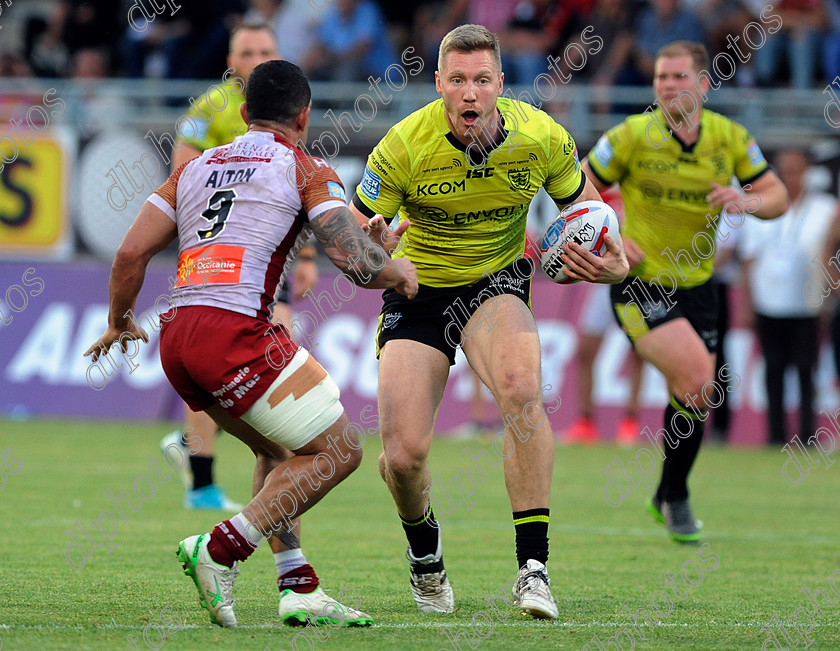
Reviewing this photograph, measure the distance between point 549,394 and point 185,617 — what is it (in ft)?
30.9

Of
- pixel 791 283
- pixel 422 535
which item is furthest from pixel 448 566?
pixel 791 283

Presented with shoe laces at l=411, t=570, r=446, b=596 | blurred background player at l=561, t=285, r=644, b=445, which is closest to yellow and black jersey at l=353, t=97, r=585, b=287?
shoe laces at l=411, t=570, r=446, b=596

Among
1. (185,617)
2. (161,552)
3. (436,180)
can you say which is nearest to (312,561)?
(161,552)

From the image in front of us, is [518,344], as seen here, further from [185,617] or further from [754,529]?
[754,529]

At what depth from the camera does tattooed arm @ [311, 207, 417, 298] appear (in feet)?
16.4

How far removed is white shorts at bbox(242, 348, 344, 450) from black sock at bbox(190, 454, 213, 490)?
12.2ft

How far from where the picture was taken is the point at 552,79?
15977 millimetres

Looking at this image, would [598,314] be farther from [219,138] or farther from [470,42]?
[470,42]

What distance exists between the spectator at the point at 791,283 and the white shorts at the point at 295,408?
9.59 meters

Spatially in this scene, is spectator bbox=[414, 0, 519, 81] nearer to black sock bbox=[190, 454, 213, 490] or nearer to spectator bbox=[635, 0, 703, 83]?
spectator bbox=[635, 0, 703, 83]

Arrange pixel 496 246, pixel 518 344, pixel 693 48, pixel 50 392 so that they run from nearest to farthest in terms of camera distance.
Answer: pixel 518 344, pixel 496 246, pixel 693 48, pixel 50 392

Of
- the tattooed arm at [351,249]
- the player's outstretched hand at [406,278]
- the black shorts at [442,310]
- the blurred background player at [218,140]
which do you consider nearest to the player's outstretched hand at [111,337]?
the tattooed arm at [351,249]

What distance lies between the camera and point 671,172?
8.59 m

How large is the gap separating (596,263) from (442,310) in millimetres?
744
